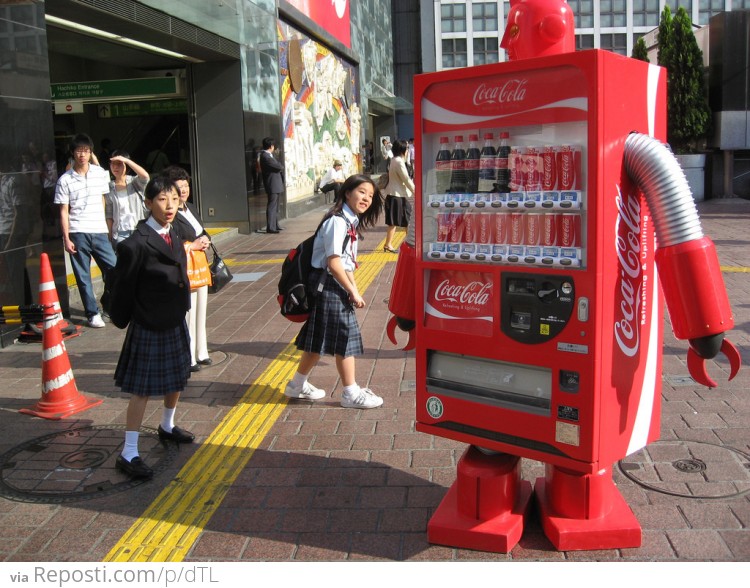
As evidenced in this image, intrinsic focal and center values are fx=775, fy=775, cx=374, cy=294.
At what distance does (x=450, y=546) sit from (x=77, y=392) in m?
3.31

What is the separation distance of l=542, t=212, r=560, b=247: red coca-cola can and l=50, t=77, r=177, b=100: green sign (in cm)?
1253

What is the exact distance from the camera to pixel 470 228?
3.42 meters

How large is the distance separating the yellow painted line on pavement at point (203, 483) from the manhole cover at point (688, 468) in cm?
220

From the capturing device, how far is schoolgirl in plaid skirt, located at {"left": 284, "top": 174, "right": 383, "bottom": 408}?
201 inches

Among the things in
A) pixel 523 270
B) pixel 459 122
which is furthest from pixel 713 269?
pixel 459 122

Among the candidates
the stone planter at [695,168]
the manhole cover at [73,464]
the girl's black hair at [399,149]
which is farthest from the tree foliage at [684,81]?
the manhole cover at [73,464]

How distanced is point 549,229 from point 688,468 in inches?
71.4

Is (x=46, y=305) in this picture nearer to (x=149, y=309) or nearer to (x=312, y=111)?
(x=149, y=309)

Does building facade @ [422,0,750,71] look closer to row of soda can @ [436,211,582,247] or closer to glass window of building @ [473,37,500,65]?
glass window of building @ [473,37,500,65]

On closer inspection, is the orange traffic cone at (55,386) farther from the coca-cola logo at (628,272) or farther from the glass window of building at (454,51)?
the glass window of building at (454,51)

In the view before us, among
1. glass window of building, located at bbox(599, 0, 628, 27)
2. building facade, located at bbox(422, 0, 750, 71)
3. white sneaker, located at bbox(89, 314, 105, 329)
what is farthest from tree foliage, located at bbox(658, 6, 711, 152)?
glass window of building, located at bbox(599, 0, 628, 27)

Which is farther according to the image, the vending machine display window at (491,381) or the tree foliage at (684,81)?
the tree foliage at (684,81)

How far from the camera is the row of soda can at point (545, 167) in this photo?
3.10 m
